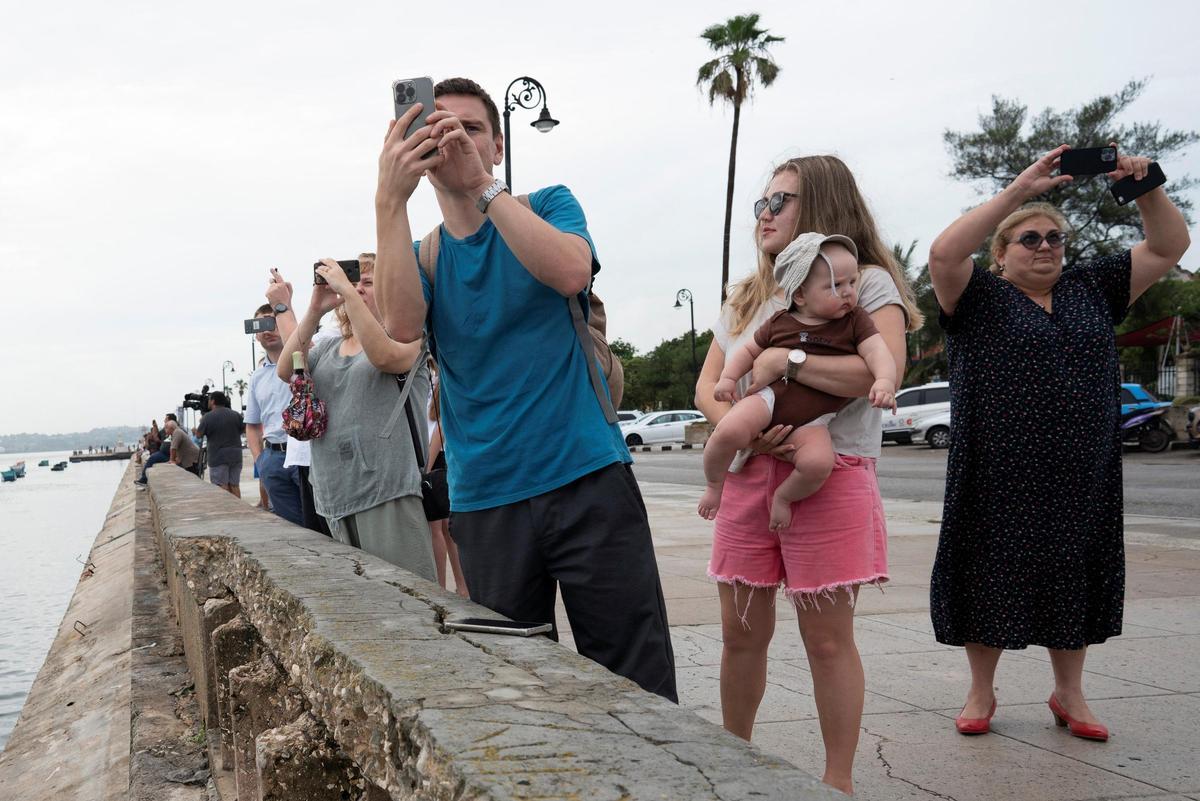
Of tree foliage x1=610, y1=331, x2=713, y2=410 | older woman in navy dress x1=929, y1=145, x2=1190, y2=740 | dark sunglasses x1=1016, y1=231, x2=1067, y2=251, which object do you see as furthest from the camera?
tree foliage x1=610, y1=331, x2=713, y2=410

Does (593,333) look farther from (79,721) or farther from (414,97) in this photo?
(79,721)

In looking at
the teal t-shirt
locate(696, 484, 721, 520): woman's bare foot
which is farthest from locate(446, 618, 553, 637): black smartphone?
locate(696, 484, 721, 520): woman's bare foot

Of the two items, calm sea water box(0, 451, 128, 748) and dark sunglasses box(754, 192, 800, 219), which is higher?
dark sunglasses box(754, 192, 800, 219)

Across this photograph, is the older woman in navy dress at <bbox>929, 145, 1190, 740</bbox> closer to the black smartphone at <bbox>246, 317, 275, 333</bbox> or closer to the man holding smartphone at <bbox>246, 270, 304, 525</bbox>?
the man holding smartphone at <bbox>246, 270, 304, 525</bbox>

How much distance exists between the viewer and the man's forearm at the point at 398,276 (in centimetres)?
278

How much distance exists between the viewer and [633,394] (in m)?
86.4

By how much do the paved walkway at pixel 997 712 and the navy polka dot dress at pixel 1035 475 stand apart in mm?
356

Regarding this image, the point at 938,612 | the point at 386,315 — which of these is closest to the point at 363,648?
the point at 386,315

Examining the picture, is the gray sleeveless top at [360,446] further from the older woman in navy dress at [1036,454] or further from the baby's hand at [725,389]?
the older woman in navy dress at [1036,454]

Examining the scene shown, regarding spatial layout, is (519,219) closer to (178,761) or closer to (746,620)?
(746,620)

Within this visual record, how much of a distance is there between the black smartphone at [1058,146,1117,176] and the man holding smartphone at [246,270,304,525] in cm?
442

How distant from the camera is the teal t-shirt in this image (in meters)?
2.81

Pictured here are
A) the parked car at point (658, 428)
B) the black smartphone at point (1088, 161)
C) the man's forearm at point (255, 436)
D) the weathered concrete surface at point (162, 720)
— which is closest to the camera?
the black smartphone at point (1088, 161)

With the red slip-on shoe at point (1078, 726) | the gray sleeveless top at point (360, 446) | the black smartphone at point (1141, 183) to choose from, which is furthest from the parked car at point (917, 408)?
the black smartphone at point (1141, 183)
